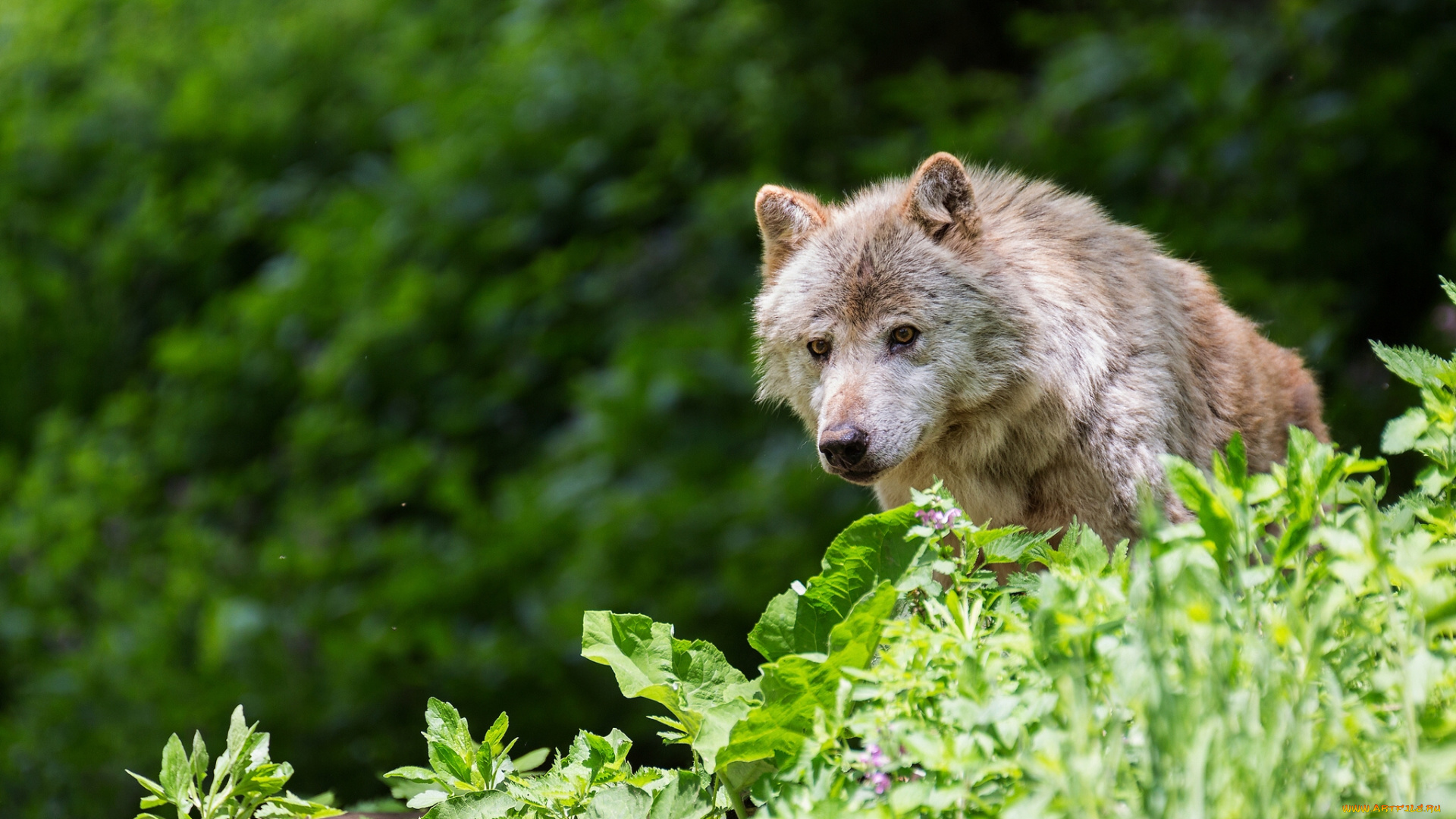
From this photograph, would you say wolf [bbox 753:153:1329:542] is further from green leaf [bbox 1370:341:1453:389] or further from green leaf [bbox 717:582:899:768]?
green leaf [bbox 717:582:899:768]

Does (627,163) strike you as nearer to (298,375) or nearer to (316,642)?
(298,375)

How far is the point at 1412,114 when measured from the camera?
603 centimetres

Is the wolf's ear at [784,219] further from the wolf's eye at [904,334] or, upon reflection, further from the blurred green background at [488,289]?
the blurred green background at [488,289]

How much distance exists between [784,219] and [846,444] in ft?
2.74

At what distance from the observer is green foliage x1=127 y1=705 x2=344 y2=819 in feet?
7.65

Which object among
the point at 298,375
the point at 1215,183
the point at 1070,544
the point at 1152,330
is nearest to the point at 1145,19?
the point at 1215,183

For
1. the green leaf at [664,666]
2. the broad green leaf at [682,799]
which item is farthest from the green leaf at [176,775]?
the broad green leaf at [682,799]

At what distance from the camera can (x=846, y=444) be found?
9.64 ft

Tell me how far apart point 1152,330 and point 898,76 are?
16.0ft

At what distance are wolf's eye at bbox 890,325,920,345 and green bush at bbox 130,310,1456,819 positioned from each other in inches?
34.3

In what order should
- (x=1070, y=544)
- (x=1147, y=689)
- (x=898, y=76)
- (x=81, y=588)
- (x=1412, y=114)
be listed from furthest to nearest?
(x=898, y=76)
(x=81, y=588)
(x=1412, y=114)
(x=1070, y=544)
(x=1147, y=689)

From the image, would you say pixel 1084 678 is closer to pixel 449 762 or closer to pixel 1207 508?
pixel 1207 508

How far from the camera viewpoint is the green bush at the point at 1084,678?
1404mm

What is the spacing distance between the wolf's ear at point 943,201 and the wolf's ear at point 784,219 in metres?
0.32
